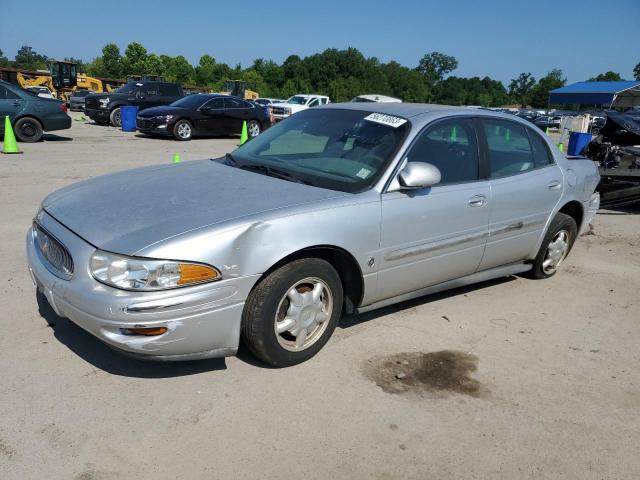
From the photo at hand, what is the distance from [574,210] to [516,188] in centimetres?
129

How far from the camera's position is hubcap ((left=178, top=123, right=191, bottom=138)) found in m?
16.9

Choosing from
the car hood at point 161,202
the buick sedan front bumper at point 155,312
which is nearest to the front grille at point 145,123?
the car hood at point 161,202

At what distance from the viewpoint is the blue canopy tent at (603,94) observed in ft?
117

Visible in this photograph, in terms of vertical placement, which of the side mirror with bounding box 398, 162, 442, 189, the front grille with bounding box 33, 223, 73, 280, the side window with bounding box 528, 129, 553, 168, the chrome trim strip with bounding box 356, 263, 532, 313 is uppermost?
the side window with bounding box 528, 129, 553, 168

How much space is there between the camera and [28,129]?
13781mm

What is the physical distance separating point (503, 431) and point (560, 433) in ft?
1.02

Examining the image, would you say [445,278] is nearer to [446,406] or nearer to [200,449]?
[446,406]

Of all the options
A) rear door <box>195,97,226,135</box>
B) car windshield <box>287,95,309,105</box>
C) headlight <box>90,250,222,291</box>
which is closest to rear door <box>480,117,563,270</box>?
headlight <box>90,250,222,291</box>

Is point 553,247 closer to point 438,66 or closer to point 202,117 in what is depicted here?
point 202,117

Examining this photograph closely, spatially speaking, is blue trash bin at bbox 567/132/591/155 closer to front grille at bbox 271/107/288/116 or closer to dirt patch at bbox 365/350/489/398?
dirt patch at bbox 365/350/489/398

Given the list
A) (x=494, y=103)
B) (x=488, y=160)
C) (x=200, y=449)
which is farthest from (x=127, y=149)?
Answer: (x=494, y=103)

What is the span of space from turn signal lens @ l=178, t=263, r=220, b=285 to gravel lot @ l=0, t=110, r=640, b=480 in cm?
69

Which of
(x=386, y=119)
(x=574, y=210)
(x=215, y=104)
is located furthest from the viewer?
(x=215, y=104)

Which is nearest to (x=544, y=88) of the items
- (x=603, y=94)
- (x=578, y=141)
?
(x=603, y=94)
